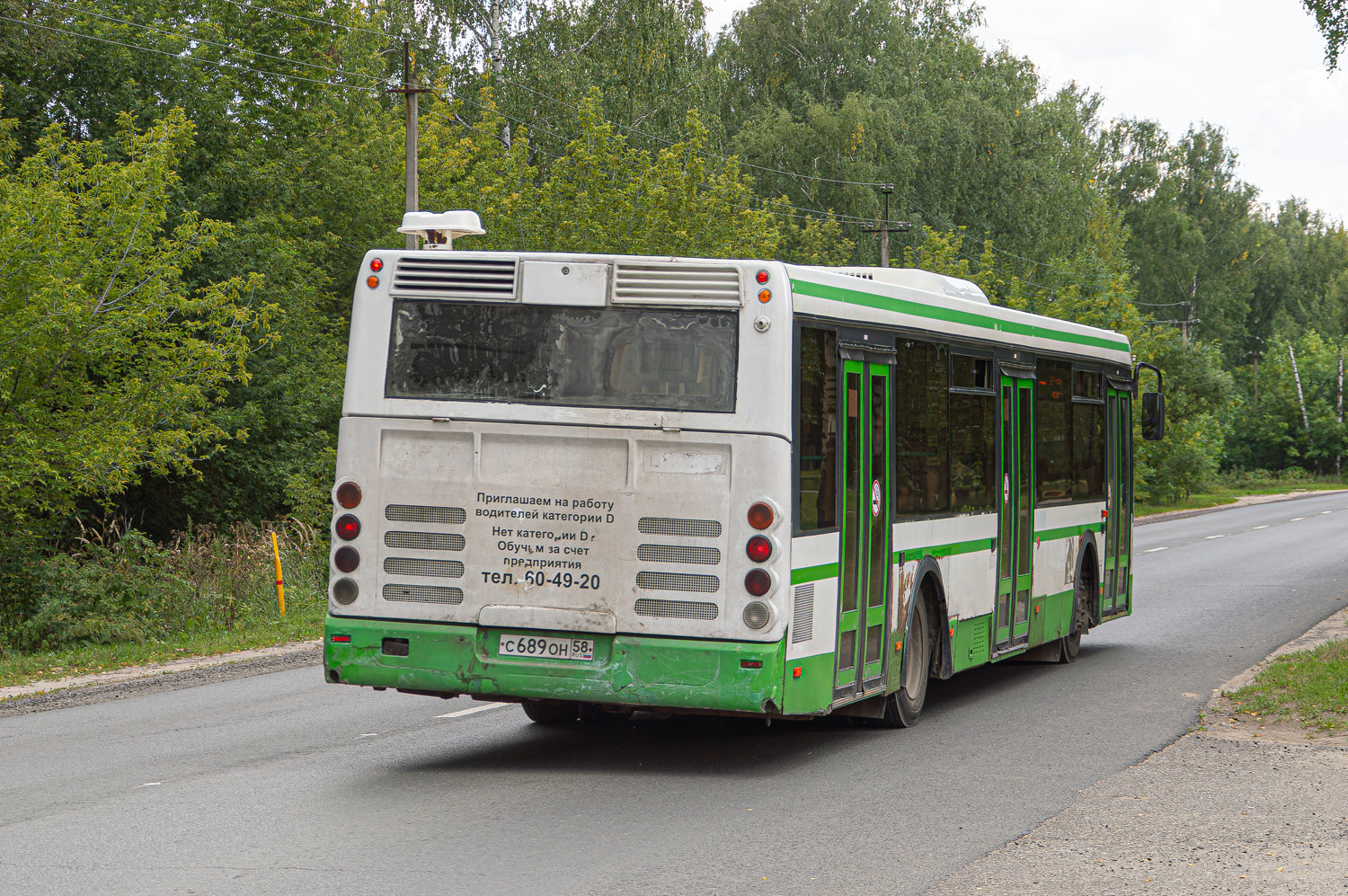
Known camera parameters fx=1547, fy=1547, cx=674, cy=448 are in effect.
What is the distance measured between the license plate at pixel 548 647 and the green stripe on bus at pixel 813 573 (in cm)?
115

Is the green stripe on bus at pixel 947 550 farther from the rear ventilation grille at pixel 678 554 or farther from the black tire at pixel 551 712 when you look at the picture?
the black tire at pixel 551 712

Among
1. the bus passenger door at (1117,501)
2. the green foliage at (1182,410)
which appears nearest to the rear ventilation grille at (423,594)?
the bus passenger door at (1117,501)

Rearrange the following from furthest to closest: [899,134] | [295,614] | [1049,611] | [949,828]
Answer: [899,134]
[295,614]
[1049,611]
[949,828]

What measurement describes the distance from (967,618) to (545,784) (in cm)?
406

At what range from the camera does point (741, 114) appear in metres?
56.0

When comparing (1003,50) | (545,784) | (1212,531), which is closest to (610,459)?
(545,784)

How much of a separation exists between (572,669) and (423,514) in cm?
121

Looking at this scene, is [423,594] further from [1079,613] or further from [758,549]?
[1079,613]

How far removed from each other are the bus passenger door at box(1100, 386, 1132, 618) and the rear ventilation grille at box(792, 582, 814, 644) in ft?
22.5

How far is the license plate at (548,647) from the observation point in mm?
8352

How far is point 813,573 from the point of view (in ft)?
28.2

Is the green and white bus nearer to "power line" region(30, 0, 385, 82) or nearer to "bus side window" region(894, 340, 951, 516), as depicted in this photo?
"bus side window" region(894, 340, 951, 516)

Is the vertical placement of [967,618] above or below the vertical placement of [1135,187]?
below

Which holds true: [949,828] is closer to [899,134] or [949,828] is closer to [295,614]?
[295,614]
